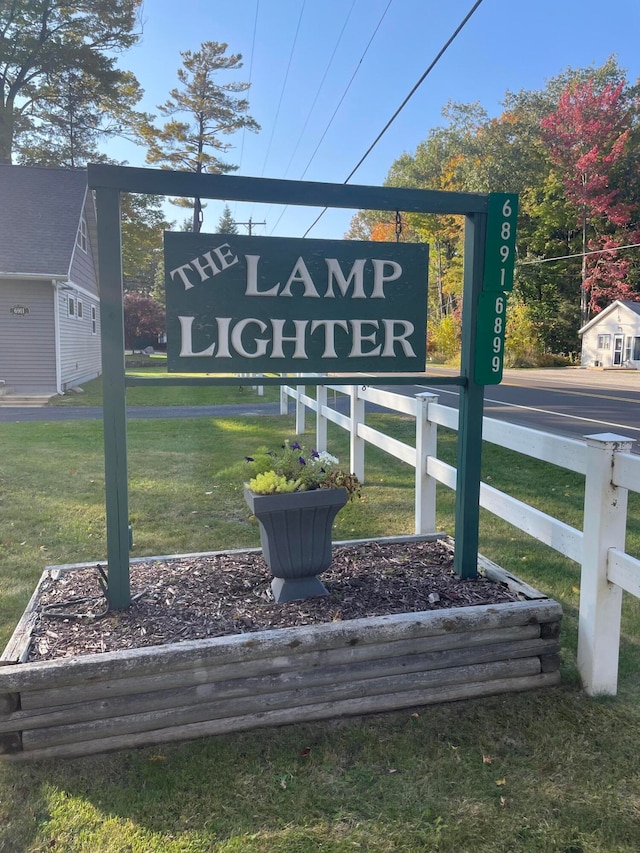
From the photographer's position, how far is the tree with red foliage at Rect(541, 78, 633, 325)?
3728 centimetres

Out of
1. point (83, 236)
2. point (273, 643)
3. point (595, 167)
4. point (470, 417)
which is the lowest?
point (273, 643)

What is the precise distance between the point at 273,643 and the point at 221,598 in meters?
0.63

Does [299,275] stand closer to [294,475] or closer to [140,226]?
[294,475]

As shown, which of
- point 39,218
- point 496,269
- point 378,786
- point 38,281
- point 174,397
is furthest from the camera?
point 39,218

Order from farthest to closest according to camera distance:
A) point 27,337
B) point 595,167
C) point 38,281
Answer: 1. point 595,167
2. point 27,337
3. point 38,281

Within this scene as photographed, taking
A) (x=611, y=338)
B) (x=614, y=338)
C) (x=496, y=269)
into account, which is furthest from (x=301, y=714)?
(x=611, y=338)

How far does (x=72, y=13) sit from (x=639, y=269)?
32.8 metres

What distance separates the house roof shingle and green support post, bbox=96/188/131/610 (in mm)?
13259

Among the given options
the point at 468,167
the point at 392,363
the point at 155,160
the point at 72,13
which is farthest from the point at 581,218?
the point at 392,363

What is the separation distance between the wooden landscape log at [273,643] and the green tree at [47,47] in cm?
2969

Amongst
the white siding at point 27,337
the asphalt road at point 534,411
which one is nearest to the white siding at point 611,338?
the asphalt road at point 534,411

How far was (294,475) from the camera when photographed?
3189mm

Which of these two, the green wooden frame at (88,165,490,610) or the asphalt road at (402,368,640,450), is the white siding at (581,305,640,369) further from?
the green wooden frame at (88,165,490,610)

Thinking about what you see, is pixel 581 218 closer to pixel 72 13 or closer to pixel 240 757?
pixel 72 13
